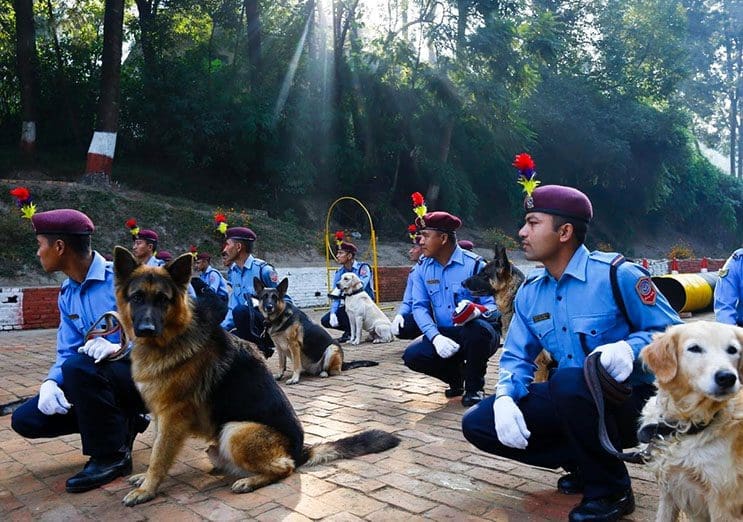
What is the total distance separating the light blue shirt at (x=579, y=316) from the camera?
3.16 metres

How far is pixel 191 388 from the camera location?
12.1ft

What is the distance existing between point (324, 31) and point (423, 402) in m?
21.7

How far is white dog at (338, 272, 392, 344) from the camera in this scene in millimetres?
10875

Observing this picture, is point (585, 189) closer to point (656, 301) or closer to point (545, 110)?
point (545, 110)

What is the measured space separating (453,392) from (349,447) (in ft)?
7.32

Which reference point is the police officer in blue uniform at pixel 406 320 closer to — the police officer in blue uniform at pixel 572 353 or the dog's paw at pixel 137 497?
the police officer in blue uniform at pixel 572 353

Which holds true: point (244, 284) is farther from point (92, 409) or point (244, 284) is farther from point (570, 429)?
point (570, 429)

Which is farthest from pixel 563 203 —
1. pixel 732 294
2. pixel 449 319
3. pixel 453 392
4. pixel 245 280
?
pixel 245 280

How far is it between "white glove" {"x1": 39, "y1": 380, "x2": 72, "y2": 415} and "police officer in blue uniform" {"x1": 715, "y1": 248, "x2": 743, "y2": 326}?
5120 mm

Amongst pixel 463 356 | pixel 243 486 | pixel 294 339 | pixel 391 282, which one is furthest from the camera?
pixel 391 282

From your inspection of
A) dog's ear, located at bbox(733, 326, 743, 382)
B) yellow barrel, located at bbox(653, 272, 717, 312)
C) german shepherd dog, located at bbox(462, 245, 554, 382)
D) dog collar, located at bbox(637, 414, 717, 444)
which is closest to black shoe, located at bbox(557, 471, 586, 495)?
dog collar, located at bbox(637, 414, 717, 444)

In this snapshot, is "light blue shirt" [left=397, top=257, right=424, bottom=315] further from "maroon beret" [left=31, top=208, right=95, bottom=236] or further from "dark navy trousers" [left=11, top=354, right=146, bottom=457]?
"maroon beret" [left=31, top=208, right=95, bottom=236]

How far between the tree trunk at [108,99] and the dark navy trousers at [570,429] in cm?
1887

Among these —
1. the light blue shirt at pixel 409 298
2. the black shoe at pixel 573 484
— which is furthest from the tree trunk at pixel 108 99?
the black shoe at pixel 573 484
